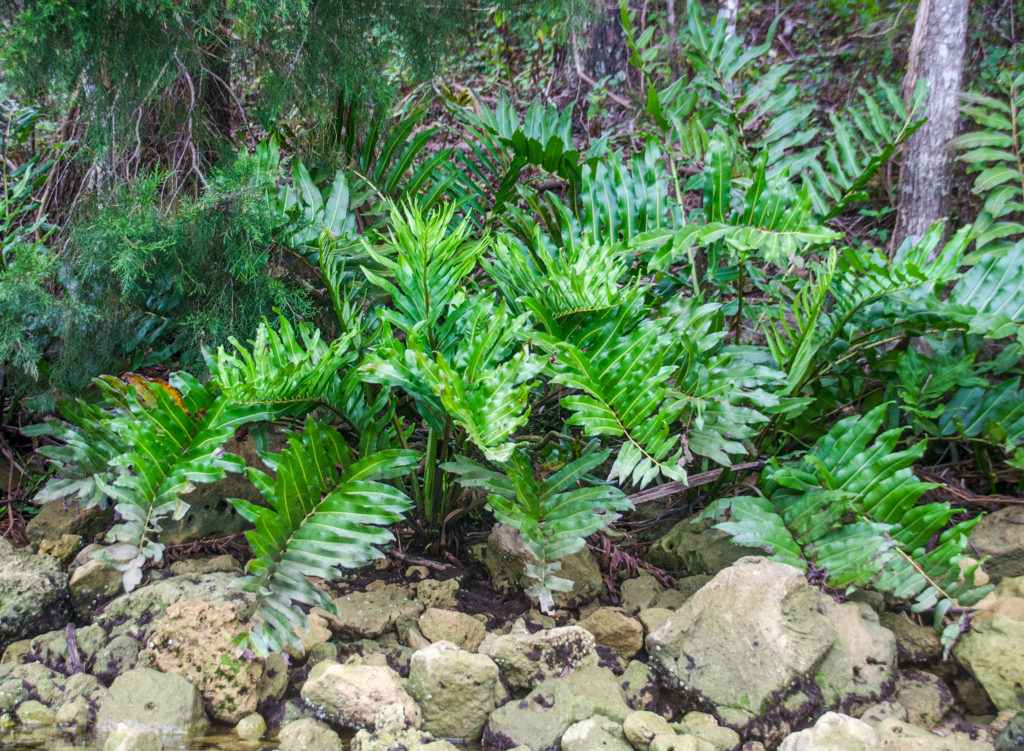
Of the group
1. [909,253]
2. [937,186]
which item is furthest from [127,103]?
[937,186]

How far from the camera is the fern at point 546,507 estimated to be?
188 centimetres

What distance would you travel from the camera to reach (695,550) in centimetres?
241

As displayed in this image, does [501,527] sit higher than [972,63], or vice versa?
[972,63]

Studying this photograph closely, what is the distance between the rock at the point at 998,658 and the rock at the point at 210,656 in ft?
6.28

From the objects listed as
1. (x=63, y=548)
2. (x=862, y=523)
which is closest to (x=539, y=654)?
(x=862, y=523)

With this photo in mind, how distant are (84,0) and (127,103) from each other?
396mm

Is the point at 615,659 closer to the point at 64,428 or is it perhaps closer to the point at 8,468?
the point at 64,428

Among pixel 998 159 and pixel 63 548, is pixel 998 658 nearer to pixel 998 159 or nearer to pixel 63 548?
pixel 998 159

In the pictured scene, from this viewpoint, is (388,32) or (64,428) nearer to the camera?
(64,428)

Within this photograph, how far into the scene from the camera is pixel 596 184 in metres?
2.61

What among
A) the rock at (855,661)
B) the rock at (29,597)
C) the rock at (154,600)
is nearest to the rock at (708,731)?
the rock at (855,661)

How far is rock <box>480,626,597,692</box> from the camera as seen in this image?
6.49ft

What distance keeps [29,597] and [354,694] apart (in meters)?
1.09

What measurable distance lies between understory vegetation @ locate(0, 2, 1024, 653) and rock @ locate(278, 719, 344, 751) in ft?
1.01
